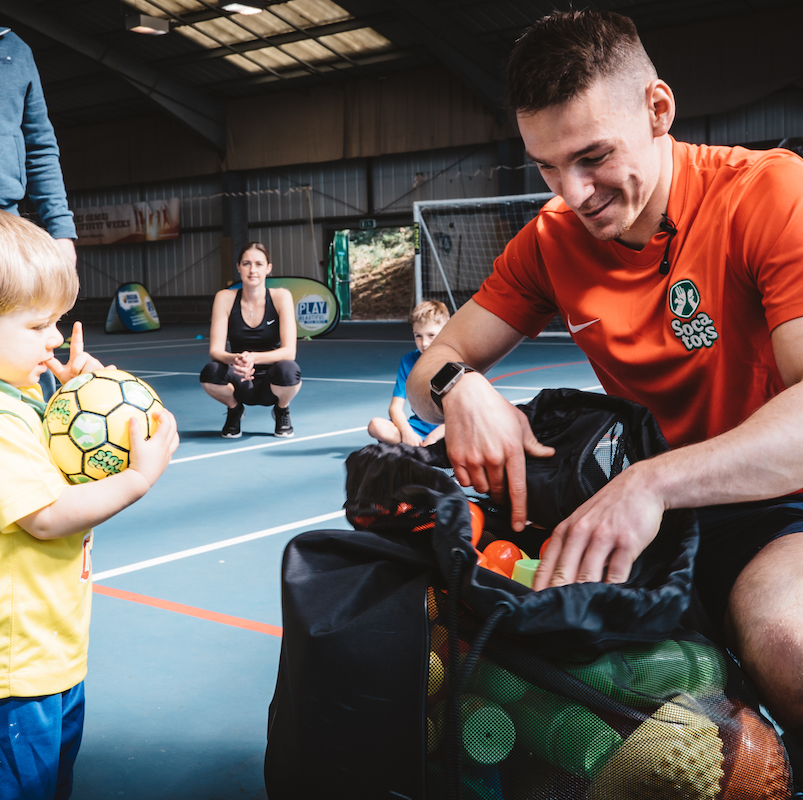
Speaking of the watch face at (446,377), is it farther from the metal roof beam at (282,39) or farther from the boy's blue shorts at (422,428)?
the metal roof beam at (282,39)

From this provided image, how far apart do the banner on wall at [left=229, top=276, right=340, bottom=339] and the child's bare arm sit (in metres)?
13.0

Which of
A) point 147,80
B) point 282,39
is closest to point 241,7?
point 282,39

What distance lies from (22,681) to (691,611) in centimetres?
98

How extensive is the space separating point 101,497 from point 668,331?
38.3 inches

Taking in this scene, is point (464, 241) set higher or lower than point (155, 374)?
higher

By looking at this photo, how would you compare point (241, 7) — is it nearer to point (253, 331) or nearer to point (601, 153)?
point (253, 331)

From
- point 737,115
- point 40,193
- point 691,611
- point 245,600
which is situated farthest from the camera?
point 737,115

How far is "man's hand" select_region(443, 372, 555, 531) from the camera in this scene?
1240 mm

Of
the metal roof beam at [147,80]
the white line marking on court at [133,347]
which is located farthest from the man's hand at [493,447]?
the metal roof beam at [147,80]

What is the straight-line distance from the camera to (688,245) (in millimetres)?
1421

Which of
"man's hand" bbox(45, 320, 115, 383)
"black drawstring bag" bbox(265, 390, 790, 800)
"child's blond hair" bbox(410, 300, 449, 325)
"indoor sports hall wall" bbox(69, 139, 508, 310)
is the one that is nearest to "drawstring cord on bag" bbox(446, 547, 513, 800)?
"black drawstring bag" bbox(265, 390, 790, 800)

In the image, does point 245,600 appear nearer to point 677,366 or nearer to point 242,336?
point 677,366

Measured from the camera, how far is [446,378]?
4.79 ft

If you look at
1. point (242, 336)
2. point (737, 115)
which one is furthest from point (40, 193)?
point (737, 115)
